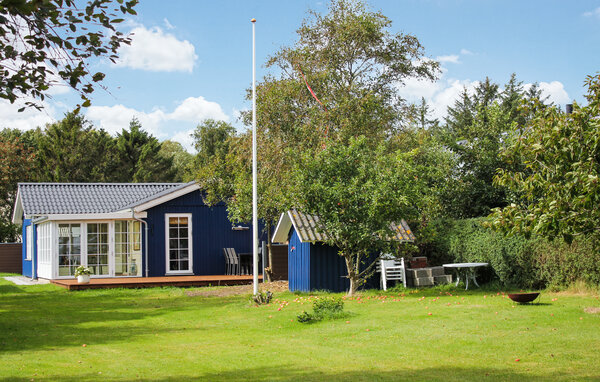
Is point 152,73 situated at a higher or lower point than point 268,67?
lower

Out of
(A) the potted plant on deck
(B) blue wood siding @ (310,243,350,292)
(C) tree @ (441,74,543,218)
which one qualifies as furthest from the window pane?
(C) tree @ (441,74,543,218)

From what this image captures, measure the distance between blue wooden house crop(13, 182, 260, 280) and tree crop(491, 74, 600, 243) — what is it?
14863mm

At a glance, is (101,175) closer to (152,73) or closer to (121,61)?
(152,73)

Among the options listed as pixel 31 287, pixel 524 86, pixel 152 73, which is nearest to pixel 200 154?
pixel 524 86

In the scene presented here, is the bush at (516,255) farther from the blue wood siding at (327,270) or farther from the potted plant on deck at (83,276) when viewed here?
the potted plant on deck at (83,276)

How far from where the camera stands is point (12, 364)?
7824 millimetres

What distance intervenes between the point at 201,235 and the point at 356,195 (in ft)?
33.7

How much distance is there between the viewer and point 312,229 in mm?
16172

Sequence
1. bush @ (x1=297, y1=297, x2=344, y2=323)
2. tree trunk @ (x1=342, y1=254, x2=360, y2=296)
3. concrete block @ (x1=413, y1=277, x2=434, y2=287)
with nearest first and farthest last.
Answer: bush @ (x1=297, y1=297, x2=344, y2=323) → tree trunk @ (x1=342, y1=254, x2=360, y2=296) → concrete block @ (x1=413, y1=277, x2=434, y2=287)

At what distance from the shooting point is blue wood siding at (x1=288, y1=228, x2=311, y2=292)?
1647 cm

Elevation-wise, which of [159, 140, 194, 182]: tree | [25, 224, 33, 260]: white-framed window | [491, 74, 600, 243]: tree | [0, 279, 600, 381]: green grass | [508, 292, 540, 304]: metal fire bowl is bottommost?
[0, 279, 600, 381]: green grass

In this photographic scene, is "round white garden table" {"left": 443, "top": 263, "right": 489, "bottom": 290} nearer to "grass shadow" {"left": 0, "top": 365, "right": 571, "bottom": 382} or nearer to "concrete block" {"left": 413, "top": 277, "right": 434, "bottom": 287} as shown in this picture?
"concrete block" {"left": 413, "top": 277, "right": 434, "bottom": 287}

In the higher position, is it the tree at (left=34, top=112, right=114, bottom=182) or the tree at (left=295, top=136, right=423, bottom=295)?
the tree at (left=34, top=112, right=114, bottom=182)

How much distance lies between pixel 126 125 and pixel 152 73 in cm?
2932
